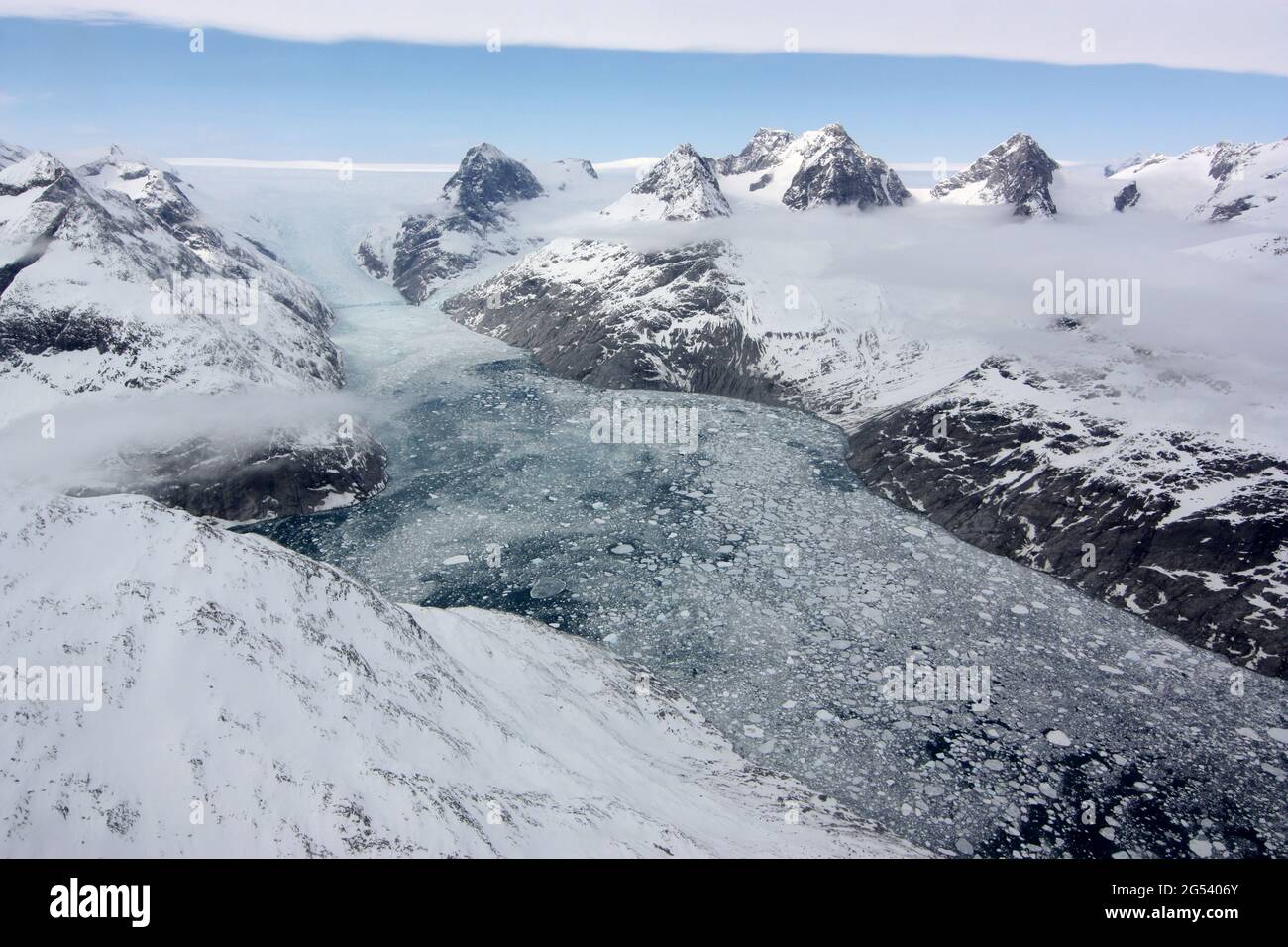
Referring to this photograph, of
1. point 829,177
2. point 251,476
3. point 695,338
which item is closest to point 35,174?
point 251,476

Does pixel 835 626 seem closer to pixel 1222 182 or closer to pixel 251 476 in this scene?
pixel 251 476

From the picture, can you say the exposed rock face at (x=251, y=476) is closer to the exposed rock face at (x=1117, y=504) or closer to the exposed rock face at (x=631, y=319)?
the exposed rock face at (x=631, y=319)

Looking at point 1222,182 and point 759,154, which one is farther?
point 759,154

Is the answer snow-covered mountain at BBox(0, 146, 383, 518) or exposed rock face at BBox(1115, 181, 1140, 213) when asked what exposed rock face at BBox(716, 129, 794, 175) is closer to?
Answer: exposed rock face at BBox(1115, 181, 1140, 213)

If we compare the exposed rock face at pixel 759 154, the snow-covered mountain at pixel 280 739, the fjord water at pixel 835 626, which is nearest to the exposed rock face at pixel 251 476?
the fjord water at pixel 835 626
